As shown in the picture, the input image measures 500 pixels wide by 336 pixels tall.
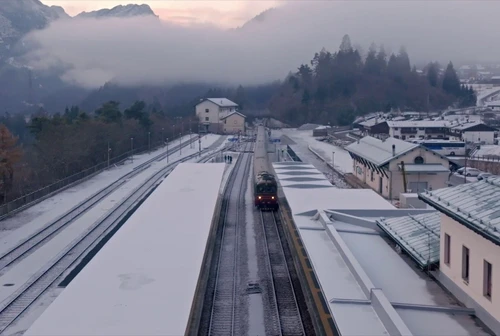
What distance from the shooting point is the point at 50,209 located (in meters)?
17.4

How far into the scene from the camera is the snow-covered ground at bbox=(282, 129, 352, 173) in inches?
1075

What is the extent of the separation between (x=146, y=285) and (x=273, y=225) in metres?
7.55

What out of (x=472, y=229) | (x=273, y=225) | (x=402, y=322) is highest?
(x=472, y=229)

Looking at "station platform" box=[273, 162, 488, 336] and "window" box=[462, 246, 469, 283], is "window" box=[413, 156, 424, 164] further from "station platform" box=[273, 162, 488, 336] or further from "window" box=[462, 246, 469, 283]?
"window" box=[462, 246, 469, 283]

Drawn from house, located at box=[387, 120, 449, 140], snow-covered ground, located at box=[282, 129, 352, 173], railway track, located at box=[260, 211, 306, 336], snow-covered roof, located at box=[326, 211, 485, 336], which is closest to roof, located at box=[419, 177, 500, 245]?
snow-covered roof, located at box=[326, 211, 485, 336]

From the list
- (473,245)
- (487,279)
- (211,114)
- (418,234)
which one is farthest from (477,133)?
(487,279)

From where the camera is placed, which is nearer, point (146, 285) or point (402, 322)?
point (402, 322)

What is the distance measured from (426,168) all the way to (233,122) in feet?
111

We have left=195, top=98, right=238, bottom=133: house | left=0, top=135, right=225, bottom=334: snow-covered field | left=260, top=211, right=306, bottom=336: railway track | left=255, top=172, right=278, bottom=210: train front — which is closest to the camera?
left=260, top=211, right=306, bottom=336: railway track

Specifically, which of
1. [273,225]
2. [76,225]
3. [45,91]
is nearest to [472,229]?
[273,225]

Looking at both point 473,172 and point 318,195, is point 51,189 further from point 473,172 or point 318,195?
point 473,172

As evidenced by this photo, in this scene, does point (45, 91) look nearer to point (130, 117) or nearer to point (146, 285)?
point (130, 117)

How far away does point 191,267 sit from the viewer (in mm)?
8164

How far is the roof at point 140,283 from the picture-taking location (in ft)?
20.0
